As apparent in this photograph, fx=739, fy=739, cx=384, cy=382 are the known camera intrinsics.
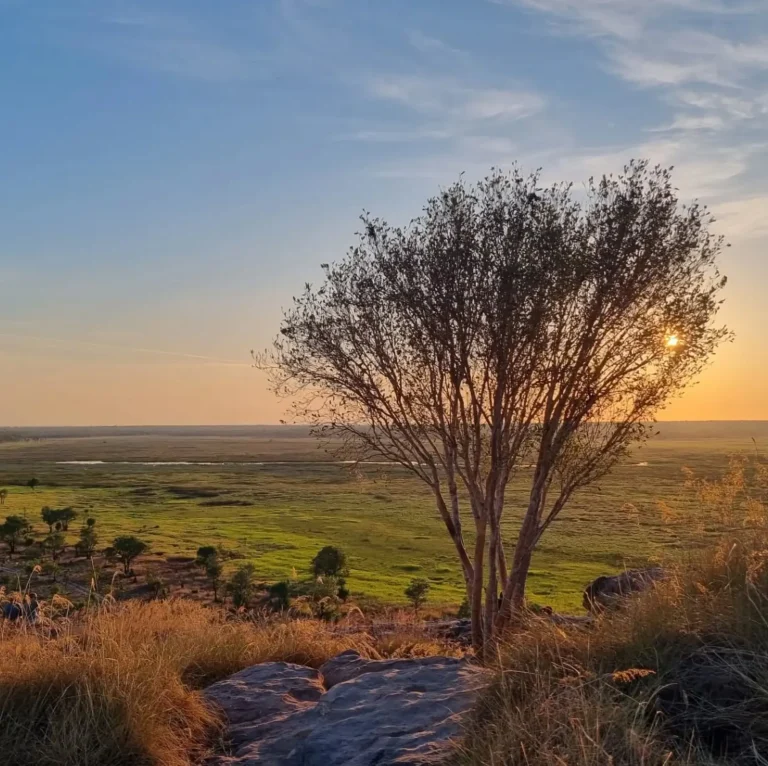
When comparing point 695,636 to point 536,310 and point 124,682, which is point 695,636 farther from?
point 536,310

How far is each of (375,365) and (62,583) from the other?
37.5 m

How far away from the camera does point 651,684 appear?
5.14 m

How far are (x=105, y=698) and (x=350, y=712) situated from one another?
2147mm

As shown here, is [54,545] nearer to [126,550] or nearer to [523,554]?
[126,550]

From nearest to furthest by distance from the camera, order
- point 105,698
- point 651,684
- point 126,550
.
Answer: point 651,684 < point 105,698 < point 126,550

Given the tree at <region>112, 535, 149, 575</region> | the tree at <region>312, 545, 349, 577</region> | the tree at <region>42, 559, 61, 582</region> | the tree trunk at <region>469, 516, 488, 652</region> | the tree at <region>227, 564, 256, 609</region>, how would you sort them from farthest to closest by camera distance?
1. the tree at <region>112, 535, 149, 575</region>
2. the tree at <region>312, 545, 349, 577</region>
3. the tree at <region>42, 559, 61, 582</region>
4. the tree at <region>227, 564, 256, 609</region>
5. the tree trunk at <region>469, 516, 488, 652</region>

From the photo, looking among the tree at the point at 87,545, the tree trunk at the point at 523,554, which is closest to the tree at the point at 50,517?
the tree at the point at 87,545

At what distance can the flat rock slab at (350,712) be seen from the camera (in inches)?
231

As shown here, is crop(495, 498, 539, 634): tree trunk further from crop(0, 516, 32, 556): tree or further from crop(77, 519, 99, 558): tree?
crop(0, 516, 32, 556): tree

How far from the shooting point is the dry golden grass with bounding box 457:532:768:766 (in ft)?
14.5

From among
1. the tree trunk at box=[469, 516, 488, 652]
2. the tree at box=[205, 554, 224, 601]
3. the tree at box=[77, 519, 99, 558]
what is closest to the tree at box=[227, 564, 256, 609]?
the tree at box=[205, 554, 224, 601]

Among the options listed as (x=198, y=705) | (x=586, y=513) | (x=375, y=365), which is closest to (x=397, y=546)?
(x=586, y=513)

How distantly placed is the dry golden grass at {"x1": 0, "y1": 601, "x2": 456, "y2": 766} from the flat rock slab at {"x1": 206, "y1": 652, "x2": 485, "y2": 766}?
0.46 meters

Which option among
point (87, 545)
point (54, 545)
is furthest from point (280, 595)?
point (54, 545)
